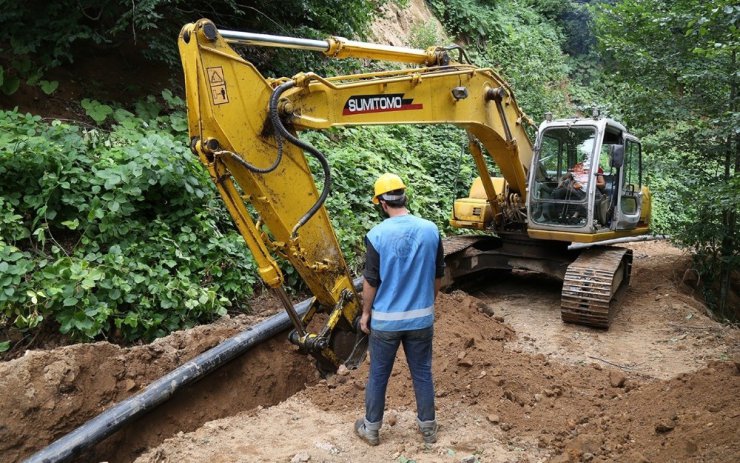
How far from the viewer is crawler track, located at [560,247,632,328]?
6.43 meters

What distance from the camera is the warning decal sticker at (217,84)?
3543 millimetres

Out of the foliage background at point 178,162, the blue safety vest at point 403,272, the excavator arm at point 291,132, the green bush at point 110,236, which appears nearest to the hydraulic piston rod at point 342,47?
the excavator arm at point 291,132

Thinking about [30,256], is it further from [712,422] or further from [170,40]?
[712,422]

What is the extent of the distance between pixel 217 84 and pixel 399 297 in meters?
1.73

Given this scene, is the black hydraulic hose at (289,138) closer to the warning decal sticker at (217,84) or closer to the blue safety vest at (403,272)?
the warning decal sticker at (217,84)

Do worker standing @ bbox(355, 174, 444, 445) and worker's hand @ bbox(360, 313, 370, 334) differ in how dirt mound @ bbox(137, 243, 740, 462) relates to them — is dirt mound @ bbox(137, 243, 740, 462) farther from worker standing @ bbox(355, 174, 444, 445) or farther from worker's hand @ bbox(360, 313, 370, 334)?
worker's hand @ bbox(360, 313, 370, 334)

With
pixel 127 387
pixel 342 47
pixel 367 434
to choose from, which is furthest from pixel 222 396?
pixel 342 47

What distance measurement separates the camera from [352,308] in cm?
452

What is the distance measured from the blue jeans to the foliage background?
2161 mm

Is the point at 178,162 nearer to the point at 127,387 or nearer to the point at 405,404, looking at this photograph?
the point at 127,387

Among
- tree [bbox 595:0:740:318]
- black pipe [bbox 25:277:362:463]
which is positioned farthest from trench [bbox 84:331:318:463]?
tree [bbox 595:0:740:318]

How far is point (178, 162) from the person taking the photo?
5.98 meters

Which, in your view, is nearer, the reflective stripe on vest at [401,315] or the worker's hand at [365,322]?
the reflective stripe on vest at [401,315]

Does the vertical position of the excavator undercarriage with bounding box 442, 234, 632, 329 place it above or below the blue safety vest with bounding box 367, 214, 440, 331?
below
